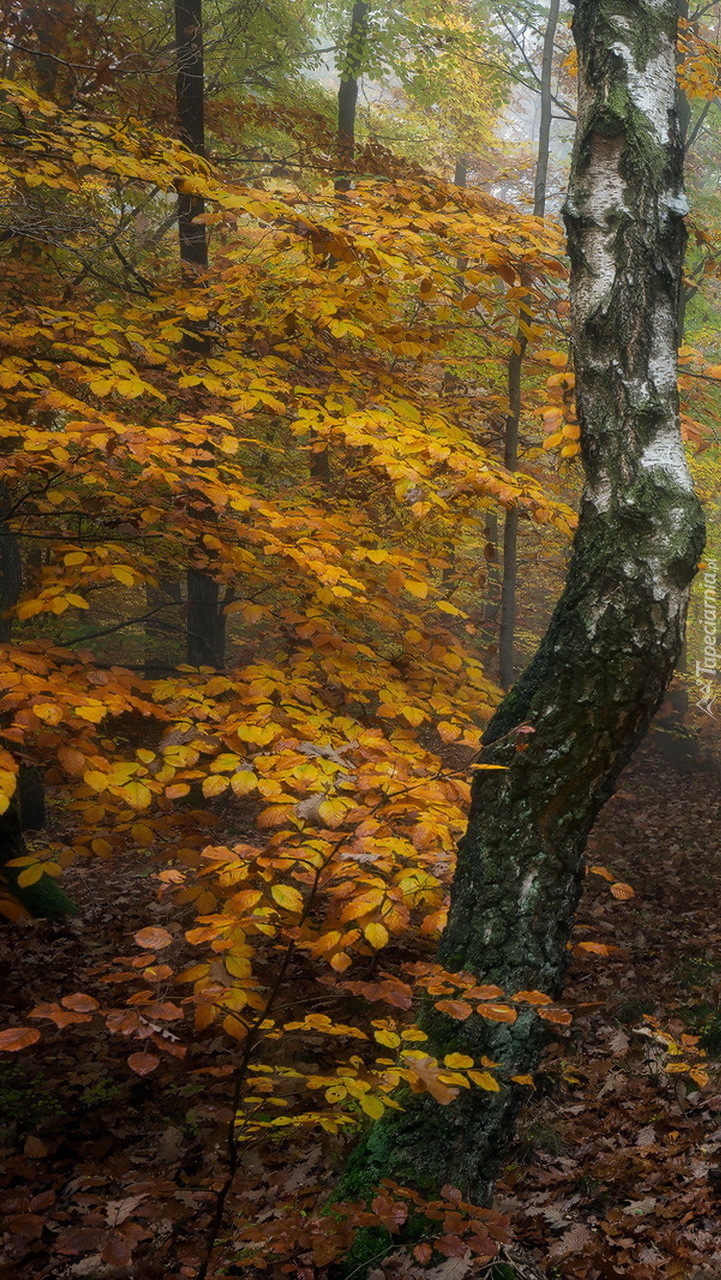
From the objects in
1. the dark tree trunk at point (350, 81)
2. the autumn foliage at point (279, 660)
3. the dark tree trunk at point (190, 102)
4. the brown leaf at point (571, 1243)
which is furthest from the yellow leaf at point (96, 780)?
the dark tree trunk at point (350, 81)

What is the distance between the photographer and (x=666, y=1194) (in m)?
3.13

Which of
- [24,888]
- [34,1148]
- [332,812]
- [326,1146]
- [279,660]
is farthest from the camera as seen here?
[24,888]

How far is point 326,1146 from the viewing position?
11.9 feet

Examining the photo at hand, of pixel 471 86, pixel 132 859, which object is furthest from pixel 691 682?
pixel 471 86

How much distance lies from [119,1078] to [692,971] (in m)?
3.84

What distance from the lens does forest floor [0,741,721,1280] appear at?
285 cm

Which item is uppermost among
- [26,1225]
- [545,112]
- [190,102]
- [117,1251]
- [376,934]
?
[545,112]

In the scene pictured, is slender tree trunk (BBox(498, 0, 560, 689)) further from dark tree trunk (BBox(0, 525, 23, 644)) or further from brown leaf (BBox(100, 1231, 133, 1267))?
brown leaf (BBox(100, 1231, 133, 1267))

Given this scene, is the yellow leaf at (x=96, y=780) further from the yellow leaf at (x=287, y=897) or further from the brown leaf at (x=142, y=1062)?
the brown leaf at (x=142, y=1062)

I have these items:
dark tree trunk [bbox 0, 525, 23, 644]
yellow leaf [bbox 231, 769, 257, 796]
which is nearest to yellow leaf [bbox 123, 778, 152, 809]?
yellow leaf [bbox 231, 769, 257, 796]
